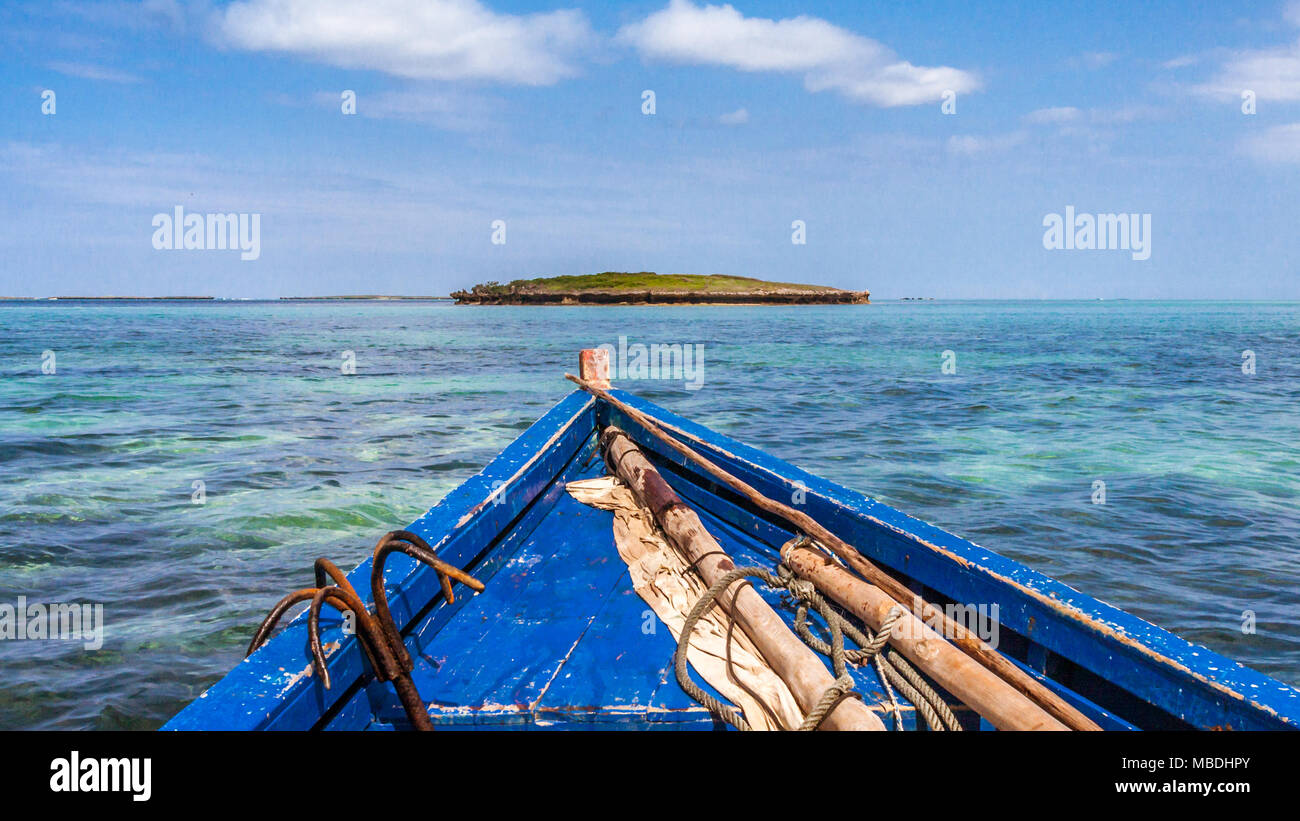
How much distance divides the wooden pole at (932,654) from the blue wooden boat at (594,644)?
0.20 m

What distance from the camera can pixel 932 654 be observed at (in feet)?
8.36

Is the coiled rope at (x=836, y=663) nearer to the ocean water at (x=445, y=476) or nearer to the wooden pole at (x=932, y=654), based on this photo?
the wooden pole at (x=932, y=654)

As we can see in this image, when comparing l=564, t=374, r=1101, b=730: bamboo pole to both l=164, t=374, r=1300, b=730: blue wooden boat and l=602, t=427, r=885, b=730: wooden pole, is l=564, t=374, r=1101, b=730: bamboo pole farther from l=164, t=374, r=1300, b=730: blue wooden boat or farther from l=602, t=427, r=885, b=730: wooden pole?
l=602, t=427, r=885, b=730: wooden pole

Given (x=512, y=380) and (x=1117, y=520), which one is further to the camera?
(x=512, y=380)

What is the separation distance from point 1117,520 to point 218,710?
339 inches

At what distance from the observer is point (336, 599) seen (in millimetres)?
2555

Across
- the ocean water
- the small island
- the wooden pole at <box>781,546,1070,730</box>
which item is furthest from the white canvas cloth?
the small island

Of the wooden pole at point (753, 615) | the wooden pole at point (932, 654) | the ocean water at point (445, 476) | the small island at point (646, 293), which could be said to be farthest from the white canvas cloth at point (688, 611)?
the small island at point (646, 293)

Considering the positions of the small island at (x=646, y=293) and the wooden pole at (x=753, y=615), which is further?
the small island at (x=646, y=293)

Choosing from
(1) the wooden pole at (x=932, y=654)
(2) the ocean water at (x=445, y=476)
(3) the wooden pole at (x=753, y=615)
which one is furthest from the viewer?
(2) the ocean water at (x=445, y=476)

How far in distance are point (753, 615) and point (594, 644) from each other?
2.35ft

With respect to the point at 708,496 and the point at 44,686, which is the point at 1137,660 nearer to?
the point at 708,496

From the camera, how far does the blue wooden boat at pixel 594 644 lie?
226 centimetres
